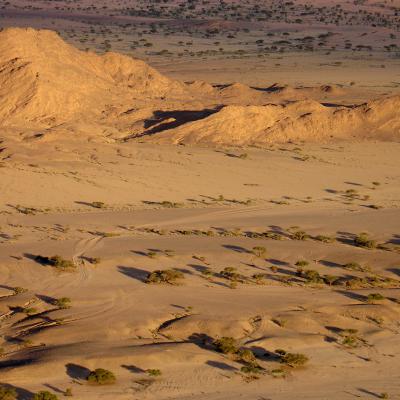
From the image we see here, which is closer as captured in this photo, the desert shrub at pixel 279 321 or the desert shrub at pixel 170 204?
the desert shrub at pixel 279 321

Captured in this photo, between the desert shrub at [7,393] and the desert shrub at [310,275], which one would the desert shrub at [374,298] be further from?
the desert shrub at [7,393]

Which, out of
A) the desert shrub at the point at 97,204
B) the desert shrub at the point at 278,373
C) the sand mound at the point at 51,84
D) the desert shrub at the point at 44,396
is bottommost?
the desert shrub at the point at 97,204

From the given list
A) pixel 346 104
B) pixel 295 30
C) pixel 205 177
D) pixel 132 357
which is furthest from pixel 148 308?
pixel 295 30

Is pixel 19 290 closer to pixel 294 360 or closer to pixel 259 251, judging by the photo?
pixel 259 251

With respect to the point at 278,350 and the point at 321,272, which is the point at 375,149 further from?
→ the point at 278,350

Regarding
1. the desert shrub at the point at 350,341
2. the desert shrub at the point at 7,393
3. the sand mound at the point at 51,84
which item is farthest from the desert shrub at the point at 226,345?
the sand mound at the point at 51,84

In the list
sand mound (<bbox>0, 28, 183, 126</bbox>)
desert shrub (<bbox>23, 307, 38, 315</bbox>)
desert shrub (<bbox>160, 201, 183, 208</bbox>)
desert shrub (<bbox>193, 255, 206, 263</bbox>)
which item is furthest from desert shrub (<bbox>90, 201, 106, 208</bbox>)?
desert shrub (<bbox>23, 307, 38, 315</bbox>)
